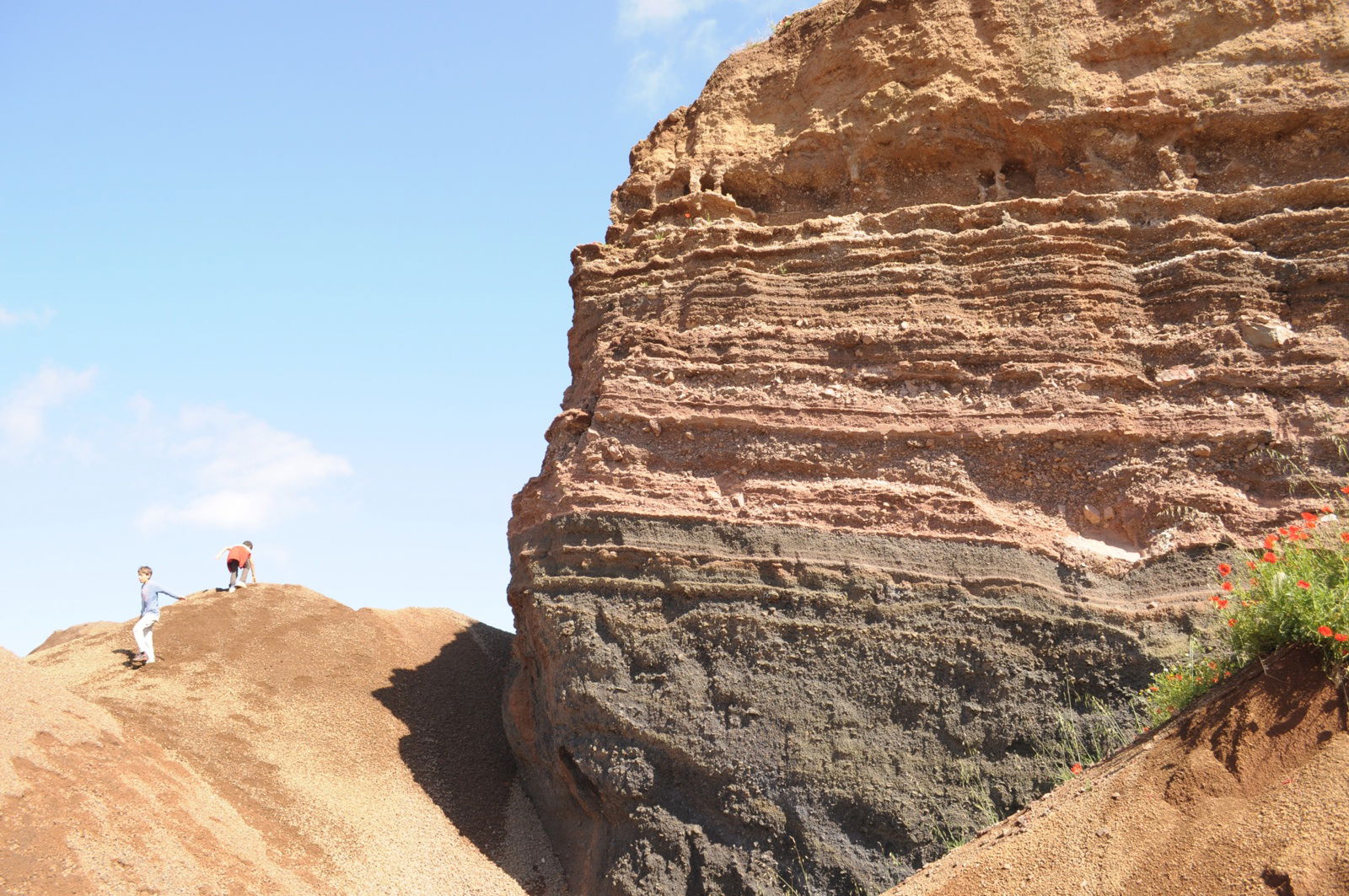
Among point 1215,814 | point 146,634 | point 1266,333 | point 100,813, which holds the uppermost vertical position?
point 1266,333

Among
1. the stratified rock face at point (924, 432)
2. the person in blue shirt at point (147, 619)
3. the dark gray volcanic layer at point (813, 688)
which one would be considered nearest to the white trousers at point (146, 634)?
the person in blue shirt at point (147, 619)

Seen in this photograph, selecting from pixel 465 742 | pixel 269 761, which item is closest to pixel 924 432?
pixel 465 742

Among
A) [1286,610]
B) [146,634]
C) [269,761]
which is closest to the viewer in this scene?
[1286,610]

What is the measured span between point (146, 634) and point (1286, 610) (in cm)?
1304

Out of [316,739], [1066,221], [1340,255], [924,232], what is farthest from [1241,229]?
[316,739]

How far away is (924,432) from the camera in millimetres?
10359

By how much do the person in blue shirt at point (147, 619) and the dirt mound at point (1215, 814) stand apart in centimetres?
1083

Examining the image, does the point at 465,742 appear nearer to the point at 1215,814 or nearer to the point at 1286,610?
the point at 1215,814

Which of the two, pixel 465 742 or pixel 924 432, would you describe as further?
pixel 465 742

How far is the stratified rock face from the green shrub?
4.41ft

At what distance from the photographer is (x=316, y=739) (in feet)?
41.2

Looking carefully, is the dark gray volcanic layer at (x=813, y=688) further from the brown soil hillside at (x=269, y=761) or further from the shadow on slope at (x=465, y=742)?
the brown soil hillside at (x=269, y=761)

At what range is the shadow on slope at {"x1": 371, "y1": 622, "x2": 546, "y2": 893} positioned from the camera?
1177 centimetres

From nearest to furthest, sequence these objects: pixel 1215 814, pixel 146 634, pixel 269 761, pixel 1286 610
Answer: pixel 1215 814 < pixel 1286 610 < pixel 269 761 < pixel 146 634
